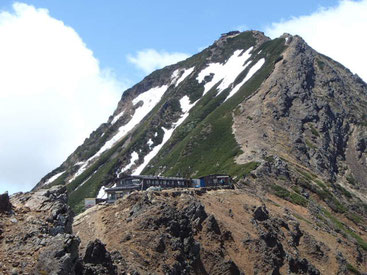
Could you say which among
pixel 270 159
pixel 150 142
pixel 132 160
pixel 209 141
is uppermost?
pixel 150 142

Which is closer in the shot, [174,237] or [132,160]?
[174,237]

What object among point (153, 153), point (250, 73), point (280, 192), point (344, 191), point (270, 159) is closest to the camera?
point (280, 192)

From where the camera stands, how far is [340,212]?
93.3m

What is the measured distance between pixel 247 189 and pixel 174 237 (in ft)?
142

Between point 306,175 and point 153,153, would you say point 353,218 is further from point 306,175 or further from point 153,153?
point 153,153

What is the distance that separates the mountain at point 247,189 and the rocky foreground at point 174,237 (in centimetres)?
14

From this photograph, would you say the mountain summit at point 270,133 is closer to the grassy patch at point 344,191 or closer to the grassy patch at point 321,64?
the grassy patch at point 321,64

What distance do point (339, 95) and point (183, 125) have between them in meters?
56.2

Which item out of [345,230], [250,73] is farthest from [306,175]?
[250,73]

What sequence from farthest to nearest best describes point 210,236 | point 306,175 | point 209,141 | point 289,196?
1. point 209,141
2. point 306,175
3. point 289,196
4. point 210,236

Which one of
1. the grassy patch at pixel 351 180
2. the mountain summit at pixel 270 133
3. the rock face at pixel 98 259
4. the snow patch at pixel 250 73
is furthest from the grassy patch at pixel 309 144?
the rock face at pixel 98 259

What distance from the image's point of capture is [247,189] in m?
84.9

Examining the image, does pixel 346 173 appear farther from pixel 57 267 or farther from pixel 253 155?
pixel 57 267

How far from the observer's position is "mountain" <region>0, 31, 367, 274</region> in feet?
136
